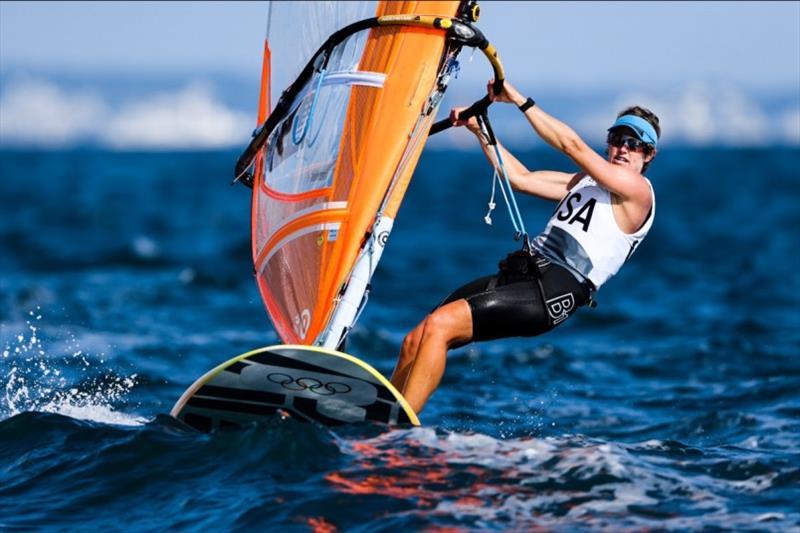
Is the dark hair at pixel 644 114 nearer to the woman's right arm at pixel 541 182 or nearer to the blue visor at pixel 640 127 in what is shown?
the blue visor at pixel 640 127

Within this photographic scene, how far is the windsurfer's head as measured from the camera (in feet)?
23.2

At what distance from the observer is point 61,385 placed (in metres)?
9.05

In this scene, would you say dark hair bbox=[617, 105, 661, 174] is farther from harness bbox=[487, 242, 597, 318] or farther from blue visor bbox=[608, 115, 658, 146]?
harness bbox=[487, 242, 597, 318]

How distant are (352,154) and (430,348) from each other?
1276mm

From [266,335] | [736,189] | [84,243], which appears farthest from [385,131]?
[736,189]

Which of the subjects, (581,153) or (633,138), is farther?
(633,138)

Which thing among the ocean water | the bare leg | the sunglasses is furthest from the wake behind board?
the sunglasses

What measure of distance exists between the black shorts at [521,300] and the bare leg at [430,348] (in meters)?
0.09

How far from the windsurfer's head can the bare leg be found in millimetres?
1303

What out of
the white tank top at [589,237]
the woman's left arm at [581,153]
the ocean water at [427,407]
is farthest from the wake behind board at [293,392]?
the woman's left arm at [581,153]

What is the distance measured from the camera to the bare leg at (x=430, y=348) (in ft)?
22.3

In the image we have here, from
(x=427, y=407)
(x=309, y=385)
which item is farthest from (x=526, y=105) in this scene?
(x=427, y=407)

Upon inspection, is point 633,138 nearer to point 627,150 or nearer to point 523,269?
point 627,150

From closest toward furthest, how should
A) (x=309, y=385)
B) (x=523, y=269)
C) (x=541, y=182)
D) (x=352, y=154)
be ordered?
(x=309, y=385) < (x=523, y=269) < (x=352, y=154) < (x=541, y=182)
